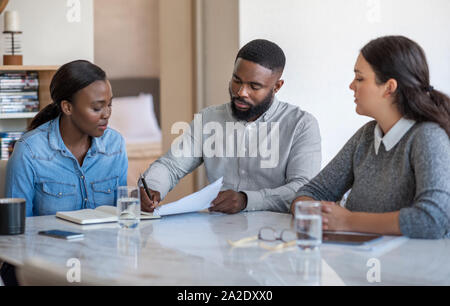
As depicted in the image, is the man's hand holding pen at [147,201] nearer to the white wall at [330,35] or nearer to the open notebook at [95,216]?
the open notebook at [95,216]

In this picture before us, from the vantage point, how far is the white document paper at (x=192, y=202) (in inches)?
83.2

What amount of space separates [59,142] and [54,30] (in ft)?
5.45

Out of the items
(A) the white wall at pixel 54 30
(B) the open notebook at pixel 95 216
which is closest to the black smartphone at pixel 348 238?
(B) the open notebook at pixel 95 216

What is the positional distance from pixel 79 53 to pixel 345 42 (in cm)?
161

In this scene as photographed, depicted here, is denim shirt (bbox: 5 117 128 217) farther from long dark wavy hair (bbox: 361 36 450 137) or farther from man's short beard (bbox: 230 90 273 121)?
long dark wavy hair (bbox: 361 36 450 137)

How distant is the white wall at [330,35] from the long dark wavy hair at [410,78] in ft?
5.02

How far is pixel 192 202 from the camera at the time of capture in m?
2.13

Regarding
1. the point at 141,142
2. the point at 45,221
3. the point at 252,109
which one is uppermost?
the point at 252,109

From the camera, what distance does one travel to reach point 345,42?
367 centimetres

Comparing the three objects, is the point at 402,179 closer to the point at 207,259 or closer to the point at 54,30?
the point at 207,259

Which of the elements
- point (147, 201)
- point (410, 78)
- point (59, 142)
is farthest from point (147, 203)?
point (410, 78)
